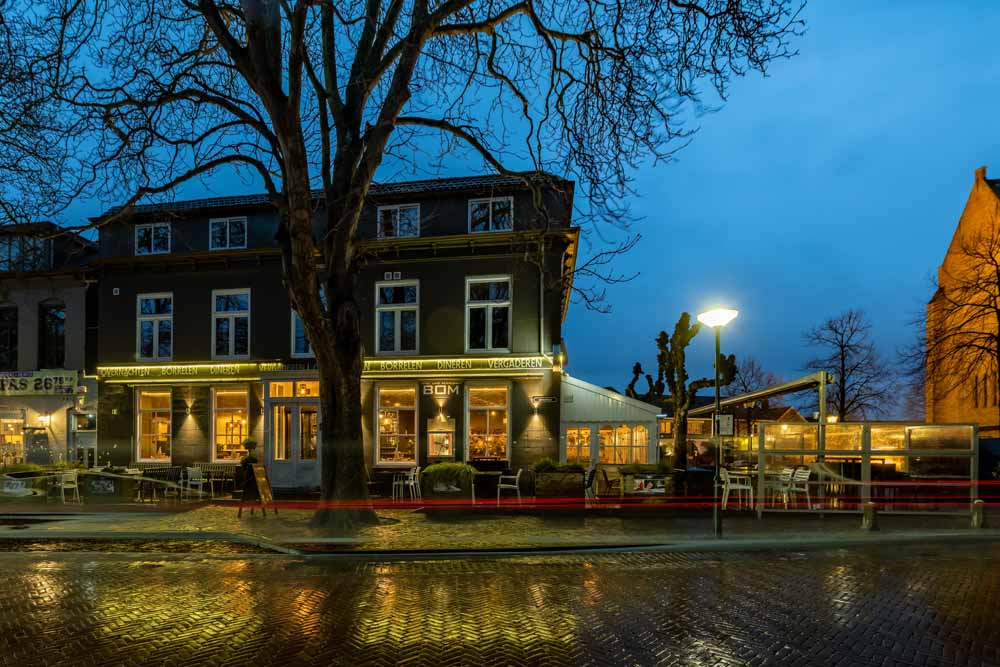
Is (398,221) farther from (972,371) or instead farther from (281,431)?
(972,371)

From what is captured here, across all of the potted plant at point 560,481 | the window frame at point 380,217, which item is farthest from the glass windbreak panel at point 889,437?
the window frame at point 380,217

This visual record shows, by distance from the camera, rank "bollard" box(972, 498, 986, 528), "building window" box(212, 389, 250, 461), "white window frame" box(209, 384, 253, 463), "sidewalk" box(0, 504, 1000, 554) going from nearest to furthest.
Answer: "sidewalk" box(0, 504, 1000, 554), "bollard" box(972, 498, 986, 528), "white window frame" box(209, 384, 253, 463), "building window" box(212, 389, 250, 461)

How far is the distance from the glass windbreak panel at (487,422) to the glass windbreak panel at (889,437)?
1023 cm

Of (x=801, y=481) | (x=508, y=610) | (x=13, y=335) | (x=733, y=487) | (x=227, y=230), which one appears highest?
(x=227, y=230)

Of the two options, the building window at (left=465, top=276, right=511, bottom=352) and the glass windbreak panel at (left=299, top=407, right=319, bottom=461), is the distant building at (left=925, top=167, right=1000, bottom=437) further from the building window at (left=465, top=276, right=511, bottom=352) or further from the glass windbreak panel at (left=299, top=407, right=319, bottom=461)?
the glass windbreak panel at (left=299, top=407, right=319, bottom=461)

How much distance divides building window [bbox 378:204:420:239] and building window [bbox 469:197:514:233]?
73.9 inches

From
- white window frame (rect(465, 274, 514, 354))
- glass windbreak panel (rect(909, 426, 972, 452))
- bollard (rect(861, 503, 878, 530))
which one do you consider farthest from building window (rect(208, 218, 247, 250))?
glass windbreak panel (rect(909, 426, 972, 452))

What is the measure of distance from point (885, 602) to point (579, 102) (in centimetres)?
943

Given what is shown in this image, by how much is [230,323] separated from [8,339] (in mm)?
10671

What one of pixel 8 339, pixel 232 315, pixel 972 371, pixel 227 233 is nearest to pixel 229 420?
pixel 232 315

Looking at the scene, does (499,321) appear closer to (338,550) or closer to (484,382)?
(484,382)

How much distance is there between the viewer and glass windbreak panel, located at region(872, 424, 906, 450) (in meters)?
16.3

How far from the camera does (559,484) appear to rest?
16.0 m

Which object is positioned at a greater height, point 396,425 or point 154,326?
point 154,326
